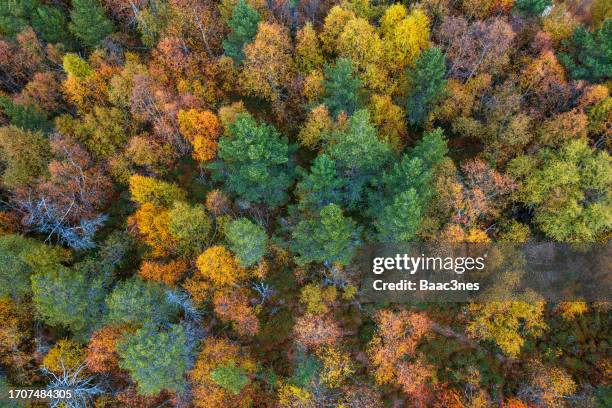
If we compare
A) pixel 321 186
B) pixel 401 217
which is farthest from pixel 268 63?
pixel 401 217

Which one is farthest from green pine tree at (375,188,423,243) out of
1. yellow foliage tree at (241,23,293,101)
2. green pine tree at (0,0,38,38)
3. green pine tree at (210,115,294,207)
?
green pine tree at (0,0,38,38)

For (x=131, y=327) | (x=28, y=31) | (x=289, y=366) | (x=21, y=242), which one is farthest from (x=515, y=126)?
(x=28, y=31)

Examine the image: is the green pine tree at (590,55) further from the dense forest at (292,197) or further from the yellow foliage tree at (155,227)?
the yellow foliage tree at (155,227)

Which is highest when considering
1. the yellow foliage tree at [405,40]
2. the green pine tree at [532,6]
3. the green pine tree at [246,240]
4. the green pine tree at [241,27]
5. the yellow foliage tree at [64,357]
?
the green pine tree at [532,6]

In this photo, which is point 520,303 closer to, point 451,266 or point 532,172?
point 451,266

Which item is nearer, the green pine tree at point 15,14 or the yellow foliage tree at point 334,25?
the yellow foliage tree at point 334,25

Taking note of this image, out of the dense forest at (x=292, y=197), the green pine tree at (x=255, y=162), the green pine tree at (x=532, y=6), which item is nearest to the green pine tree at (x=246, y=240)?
the dense forest at (x=292, y=197)

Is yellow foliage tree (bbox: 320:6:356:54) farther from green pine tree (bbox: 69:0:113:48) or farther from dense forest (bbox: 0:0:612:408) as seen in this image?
green pine tree (bbox: 69:0:113:48)

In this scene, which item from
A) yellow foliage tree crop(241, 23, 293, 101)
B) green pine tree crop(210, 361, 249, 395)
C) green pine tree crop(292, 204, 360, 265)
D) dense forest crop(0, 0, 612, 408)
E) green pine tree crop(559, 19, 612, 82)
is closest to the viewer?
green pine tree crop(292, 204, 360, 265)

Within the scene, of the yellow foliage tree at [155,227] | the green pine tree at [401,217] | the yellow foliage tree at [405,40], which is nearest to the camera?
the green pine tree at [401,217]
